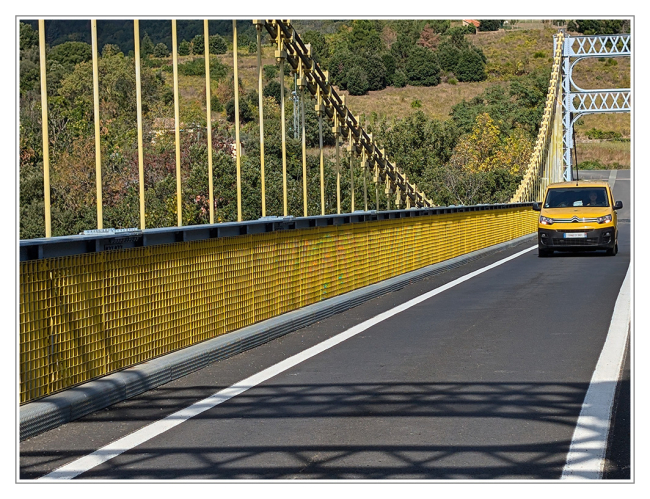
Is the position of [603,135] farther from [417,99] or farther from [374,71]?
[374,71]

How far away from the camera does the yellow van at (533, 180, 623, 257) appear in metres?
26.0

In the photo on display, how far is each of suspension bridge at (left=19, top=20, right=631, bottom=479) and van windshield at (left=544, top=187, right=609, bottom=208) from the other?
1131cm

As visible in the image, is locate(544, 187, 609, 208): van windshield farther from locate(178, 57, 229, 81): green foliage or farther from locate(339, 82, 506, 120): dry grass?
locate(339, 82, 506, 120): dry grass

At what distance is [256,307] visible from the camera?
12.1 meters

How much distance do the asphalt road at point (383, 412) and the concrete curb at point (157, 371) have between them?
0.11m

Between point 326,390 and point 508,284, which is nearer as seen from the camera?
point 326,390

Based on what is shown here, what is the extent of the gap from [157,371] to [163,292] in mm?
1064

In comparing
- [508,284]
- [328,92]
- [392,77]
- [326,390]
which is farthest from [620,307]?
[392,77]

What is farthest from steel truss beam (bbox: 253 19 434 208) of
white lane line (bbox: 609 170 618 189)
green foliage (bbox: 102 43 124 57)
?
white lane line (bbox: 609 170 618 189)

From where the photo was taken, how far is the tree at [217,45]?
430ft

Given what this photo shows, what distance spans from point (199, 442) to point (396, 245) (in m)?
12.2

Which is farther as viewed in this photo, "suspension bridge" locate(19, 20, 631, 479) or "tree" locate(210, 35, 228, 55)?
"tree" locate(210, 35, 228, 55)

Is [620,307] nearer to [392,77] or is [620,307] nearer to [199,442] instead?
[199,442]
